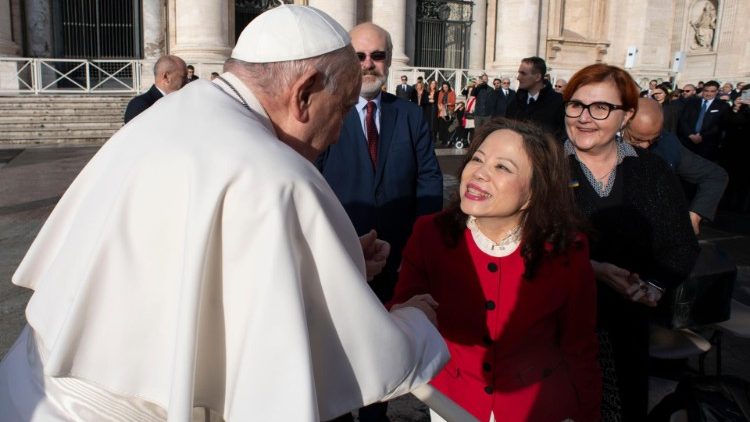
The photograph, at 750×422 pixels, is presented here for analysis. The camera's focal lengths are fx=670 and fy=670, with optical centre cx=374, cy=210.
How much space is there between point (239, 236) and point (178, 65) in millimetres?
4874

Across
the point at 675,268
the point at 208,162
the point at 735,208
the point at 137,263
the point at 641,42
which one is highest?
the point at 641,42

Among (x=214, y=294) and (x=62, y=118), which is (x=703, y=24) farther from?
(x=214, y=294)

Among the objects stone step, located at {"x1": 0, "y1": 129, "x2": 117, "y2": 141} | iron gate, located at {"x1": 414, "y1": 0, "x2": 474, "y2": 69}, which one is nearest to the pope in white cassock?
stone step, located at {"x1": 0, "y1": 129, "x2": 117, "y2": 141}

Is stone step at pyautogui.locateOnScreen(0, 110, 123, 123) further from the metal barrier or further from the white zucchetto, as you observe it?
the white zucchetto

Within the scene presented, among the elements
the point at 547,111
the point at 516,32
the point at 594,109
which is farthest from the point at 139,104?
the point at 516,32

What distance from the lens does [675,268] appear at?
2.73m

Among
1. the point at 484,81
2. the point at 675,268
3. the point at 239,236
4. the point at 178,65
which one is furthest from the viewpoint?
the point at 484,81

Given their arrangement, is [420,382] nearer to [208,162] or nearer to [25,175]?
[208,162]

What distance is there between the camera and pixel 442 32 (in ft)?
72.3

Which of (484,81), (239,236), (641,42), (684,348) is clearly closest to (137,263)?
(239,236)

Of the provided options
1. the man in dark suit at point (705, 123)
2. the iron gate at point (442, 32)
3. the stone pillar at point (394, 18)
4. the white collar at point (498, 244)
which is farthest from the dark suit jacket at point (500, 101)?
the white collar at point (498, 244)

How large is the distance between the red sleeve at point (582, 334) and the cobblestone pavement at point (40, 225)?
5.03 ft

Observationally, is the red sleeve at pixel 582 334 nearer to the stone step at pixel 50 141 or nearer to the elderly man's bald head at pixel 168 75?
the elderly man's bald head at pixel 168 75

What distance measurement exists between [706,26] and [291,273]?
26704 mm
